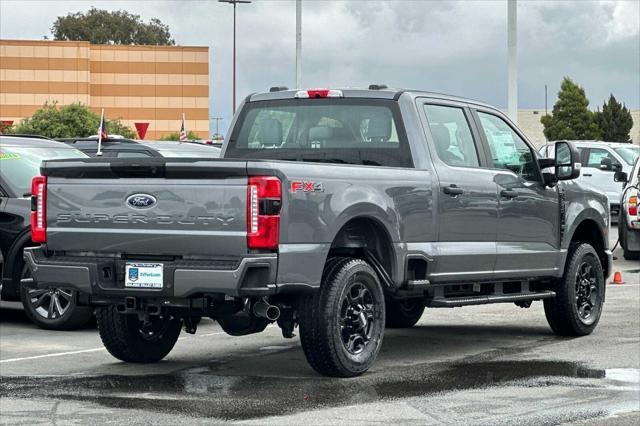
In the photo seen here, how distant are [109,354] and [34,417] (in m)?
3.09

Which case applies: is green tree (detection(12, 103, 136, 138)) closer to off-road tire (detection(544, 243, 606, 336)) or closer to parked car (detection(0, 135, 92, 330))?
parked car (detection(0, 135, 92, 330))

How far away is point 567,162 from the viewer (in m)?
12.2

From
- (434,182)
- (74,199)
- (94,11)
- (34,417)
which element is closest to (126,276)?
(74,199)

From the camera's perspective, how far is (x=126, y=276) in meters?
9.52

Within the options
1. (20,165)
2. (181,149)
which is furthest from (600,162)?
(20,165)

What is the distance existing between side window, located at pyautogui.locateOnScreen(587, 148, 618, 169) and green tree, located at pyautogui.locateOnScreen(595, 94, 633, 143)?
6788 cm

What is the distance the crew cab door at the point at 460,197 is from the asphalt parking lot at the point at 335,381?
0.76m

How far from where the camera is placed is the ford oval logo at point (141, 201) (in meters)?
9.45

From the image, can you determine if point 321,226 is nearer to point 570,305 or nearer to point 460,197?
point 460,197

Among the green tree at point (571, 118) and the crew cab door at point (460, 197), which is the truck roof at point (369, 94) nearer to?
the crew cab door at point (460, 197)

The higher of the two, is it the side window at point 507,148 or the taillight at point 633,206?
the side window at point 507,148

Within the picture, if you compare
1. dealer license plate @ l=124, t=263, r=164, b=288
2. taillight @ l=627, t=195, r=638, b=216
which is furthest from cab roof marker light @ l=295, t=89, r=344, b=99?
taillight @ l=627, t=195, r=638, b=216

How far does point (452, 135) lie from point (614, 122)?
310ft

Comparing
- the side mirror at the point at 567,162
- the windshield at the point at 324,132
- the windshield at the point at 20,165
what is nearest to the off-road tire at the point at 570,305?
the side mirror at the point at 567,162
